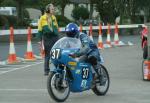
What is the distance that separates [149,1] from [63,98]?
72.1ft

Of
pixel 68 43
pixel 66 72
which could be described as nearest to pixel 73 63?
pixel 66 72

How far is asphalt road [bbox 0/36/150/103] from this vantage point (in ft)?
37.4

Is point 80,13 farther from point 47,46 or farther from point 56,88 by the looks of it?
point 56,88

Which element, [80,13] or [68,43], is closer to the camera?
[68,43]

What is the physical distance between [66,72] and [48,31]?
5078 millimetres

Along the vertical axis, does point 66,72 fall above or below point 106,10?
below

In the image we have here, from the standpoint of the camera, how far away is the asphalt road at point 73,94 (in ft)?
37.4

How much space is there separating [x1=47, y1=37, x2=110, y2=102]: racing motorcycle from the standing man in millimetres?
4603

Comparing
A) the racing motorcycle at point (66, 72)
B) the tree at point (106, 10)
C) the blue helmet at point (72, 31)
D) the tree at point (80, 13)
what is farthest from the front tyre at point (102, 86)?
the tree at point (80, 13)

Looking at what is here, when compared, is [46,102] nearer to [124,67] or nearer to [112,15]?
[124,67]

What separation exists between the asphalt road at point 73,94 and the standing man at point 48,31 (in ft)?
1.95

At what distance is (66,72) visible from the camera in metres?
11.0

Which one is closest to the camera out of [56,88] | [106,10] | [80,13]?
[56,88]

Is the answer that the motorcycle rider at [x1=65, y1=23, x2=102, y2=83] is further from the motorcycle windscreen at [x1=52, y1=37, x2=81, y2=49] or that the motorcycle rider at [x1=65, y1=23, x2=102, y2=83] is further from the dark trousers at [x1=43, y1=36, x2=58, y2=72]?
the dark trousers at [x1=43, y1=36, x2=58, y2=72]
